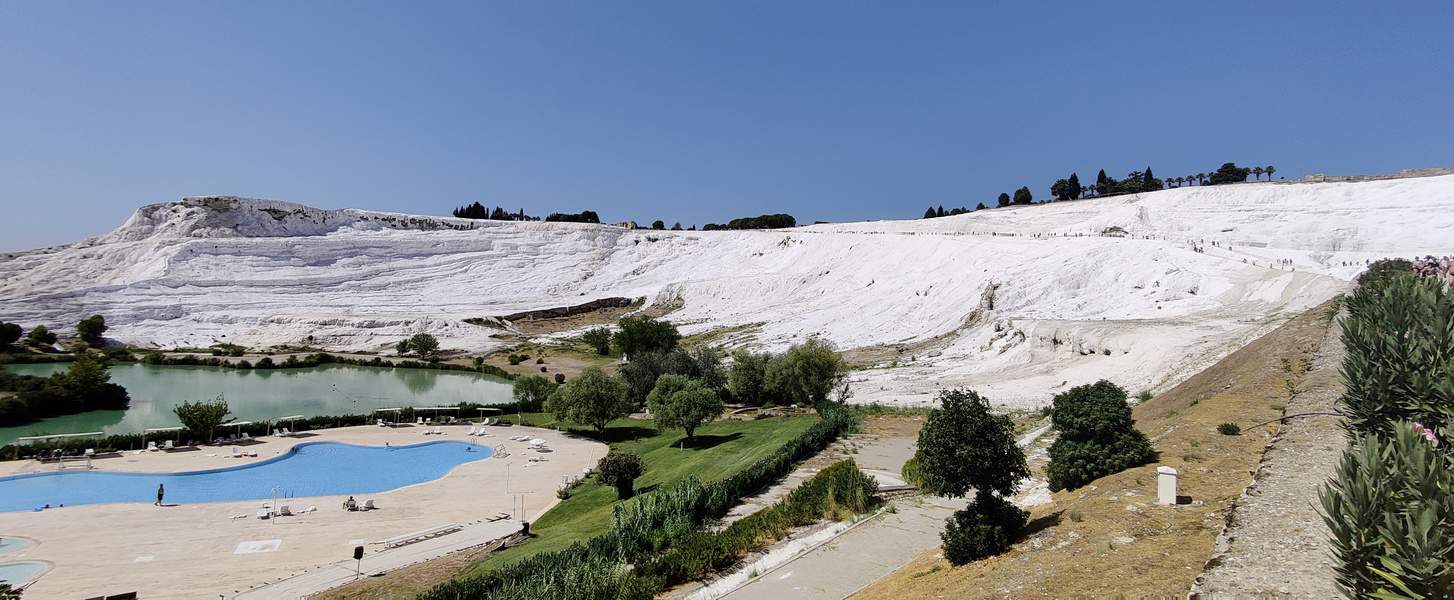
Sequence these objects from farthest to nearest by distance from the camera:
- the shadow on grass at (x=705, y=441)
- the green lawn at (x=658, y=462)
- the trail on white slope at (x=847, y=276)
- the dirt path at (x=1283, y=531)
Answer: the trail on white slope at (x=847, y=276), the shadow on grass at (x=705, y=441), the green lawn at (x=658, y=462), the dirt path at (x=1283, y=531)

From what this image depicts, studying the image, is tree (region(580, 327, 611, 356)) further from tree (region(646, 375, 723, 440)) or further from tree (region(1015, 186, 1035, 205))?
tree (region(1015, 186, 1035, 205))

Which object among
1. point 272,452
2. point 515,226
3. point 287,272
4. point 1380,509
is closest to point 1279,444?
point 1380,509

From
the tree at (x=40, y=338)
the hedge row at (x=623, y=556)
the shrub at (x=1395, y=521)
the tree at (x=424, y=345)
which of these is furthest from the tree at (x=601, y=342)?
the shrub at (x=1395, y=521)

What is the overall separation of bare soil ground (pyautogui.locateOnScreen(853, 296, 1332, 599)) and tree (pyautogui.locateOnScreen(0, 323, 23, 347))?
244 ft

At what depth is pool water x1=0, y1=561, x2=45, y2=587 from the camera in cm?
1543

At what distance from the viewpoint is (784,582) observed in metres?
12.1

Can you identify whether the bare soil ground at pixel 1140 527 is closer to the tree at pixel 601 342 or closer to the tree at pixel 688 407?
the tree at pixel 688 407

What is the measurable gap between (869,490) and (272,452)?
25826 millimetres

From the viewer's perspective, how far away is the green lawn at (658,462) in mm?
16812

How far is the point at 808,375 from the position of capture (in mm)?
30188

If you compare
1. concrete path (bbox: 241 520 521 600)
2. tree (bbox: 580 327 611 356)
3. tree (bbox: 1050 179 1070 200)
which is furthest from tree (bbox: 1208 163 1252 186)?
concrete path (bbox: 241 520 521 600)

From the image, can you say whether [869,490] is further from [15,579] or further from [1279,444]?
[15,579]

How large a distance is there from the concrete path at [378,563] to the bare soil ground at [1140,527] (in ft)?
36.3

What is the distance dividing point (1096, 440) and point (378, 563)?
15714mm
